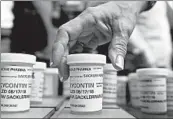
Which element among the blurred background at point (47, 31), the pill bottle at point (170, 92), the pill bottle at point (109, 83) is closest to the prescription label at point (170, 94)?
the pill bottle at point (170, 92)

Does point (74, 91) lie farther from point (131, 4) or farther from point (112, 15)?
point (131, 4)

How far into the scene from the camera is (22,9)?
83.7 inches

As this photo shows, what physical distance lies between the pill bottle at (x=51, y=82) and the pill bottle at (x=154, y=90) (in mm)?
758

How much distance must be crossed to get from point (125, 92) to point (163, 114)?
50cm

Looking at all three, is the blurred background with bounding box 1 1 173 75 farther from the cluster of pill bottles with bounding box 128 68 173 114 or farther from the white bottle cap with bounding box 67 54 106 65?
the white bottle cap with bounding box 67 54 106 65

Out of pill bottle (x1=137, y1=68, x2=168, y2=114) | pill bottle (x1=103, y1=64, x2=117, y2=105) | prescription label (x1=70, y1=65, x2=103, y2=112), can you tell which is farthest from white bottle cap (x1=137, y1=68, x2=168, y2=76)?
prescription label (x1=70, y1=65, x2=103, y2=112)

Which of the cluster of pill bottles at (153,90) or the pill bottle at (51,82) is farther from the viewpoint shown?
the pill bottle at (51,82)

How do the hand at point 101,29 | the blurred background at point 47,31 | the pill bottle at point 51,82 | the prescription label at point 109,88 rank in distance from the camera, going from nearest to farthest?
1. the hand at point 101,29
2. the prescription label at point 109,88
3. the pill bottle at point 51,82
4. the blurred background at point 47,31

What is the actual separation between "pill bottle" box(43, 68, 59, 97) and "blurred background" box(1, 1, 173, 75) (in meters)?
0.27

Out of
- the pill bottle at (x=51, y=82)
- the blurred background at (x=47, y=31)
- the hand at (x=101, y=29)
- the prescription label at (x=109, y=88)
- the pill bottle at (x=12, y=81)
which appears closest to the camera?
the pill bottle at (x=12, y=81)

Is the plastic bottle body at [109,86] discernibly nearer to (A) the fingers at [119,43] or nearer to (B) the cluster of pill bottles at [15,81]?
(A) the fingers at [119,43]

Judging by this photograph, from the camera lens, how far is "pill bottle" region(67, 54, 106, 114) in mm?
815

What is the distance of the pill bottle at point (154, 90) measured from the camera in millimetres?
1047

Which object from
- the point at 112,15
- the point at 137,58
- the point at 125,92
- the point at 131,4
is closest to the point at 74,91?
the point at 112,15
